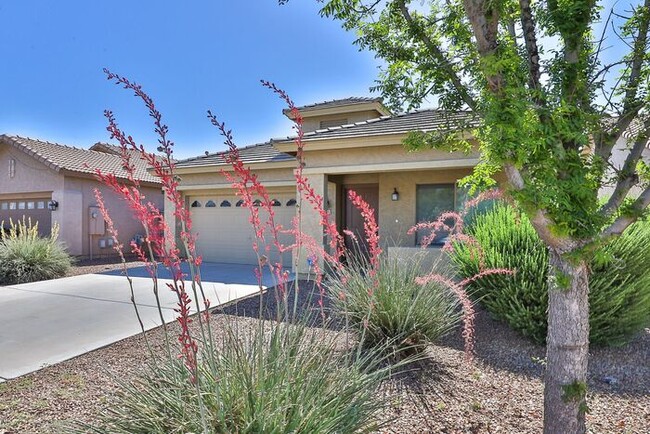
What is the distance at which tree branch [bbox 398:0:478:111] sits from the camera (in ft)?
11.4

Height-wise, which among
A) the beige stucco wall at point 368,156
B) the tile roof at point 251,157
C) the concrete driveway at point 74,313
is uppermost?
the tile roof at point 251,157

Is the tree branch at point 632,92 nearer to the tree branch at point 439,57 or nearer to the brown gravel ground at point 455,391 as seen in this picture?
the tree branch at point 439,57

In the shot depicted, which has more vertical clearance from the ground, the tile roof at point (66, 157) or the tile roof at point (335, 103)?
the tile roof at point (335, 103)

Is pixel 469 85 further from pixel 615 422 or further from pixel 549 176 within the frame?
pixel 615 422

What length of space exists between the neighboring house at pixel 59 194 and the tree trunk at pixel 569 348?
17624 millimetres

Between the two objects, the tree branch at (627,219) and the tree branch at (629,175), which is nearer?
the tree branch at (627,219)

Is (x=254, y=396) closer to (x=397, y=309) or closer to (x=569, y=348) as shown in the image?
(x=569, y=348)

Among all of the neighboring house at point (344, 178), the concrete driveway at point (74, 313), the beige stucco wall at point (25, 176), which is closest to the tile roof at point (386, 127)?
the neighboring house at point (344, 178)

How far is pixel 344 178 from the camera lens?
13.7 m

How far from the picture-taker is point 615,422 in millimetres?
3541

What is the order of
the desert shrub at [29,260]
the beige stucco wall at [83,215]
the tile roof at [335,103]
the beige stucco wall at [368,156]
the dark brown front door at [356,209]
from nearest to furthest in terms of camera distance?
the beige stucco wall at [368,156], the desert shrub at [29,260], the dark brown front door at [356,209], the tile roof at [335,103], the beige stucco wall at [83,215]

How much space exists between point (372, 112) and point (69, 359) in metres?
13.8

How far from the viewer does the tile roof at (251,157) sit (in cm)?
1414

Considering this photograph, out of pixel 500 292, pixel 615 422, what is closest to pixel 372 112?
pixel 500 292
